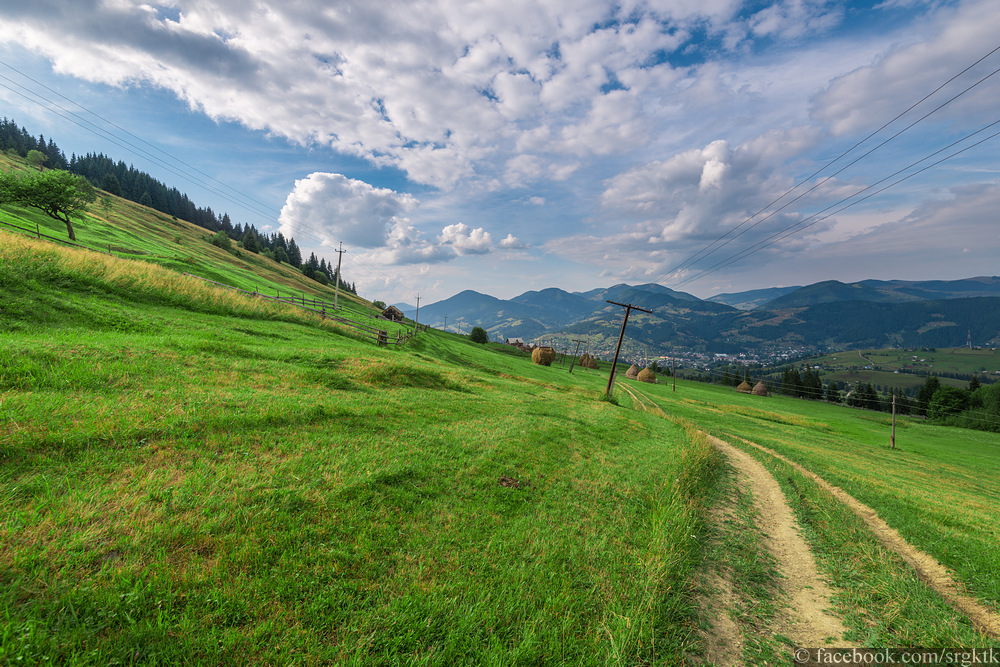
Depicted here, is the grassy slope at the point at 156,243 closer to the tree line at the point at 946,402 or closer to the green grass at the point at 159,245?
the green grass at the point at 159,245

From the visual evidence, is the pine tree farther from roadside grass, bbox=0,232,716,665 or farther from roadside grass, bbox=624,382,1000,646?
roadside grass, bbox=624,382,1000,646

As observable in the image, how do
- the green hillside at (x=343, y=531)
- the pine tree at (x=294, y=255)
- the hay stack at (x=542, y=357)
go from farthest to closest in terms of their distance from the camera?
the pine tree at (x=294, y=255) < the hay stack at (x=542, y=357) < the green hillside at (x=343, y=531)

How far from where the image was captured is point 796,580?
7422mm

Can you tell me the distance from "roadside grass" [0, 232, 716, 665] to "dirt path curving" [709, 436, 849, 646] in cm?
167

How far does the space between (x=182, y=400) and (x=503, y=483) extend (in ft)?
27.4

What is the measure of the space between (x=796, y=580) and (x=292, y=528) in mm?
10164

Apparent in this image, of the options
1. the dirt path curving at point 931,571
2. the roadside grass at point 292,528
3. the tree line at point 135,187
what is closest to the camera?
the roadside grass at point 292,528

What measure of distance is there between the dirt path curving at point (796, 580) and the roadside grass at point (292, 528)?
167 cm

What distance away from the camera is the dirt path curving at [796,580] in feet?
19.6

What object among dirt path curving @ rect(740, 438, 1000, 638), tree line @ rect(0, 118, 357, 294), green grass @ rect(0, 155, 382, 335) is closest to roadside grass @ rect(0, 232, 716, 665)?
dirt path curving @ rect(740, 438, 1000, 638)

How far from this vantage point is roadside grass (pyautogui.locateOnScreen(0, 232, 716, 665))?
153 inches

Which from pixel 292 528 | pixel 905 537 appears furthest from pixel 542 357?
pixel 292 528

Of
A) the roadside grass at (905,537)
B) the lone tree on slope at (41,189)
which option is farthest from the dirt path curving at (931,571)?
the lone tree on slope at (41,189)

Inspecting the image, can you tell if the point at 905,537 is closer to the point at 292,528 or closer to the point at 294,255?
the point at 292,528
